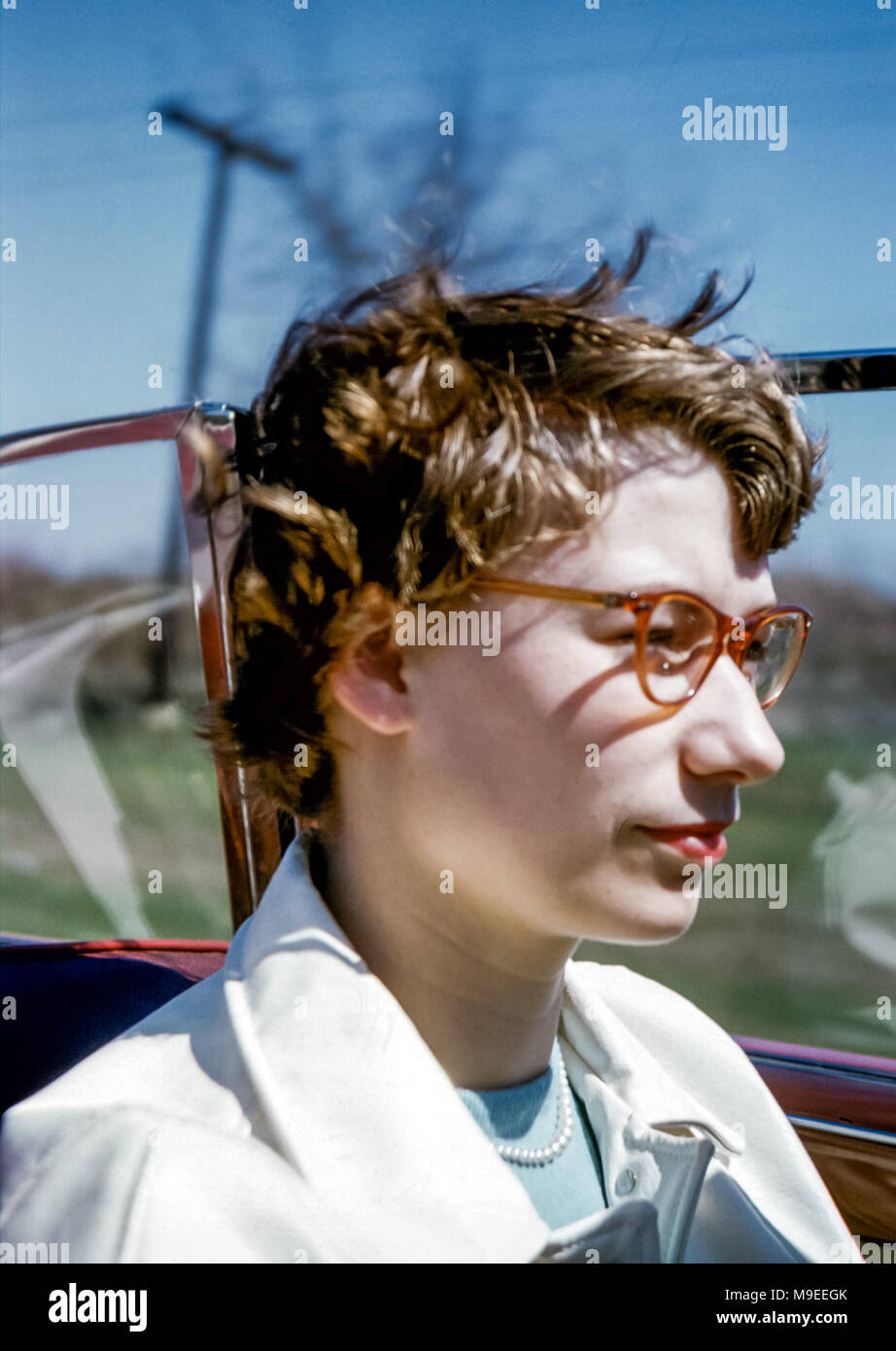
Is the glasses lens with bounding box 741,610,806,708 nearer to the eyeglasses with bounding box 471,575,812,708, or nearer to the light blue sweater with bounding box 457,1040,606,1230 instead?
the eyeglasses with bounding box 471,575,812,708

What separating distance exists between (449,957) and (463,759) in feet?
0.73

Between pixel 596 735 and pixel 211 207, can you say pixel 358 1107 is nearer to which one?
pixel 596 735

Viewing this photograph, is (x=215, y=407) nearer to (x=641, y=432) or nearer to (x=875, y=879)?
(x=641, y=432)

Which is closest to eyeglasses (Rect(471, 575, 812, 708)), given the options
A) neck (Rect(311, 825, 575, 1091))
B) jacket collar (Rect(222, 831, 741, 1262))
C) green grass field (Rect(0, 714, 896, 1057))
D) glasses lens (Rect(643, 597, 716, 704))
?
glasses lens (Rect(643, 597, 716, 704))

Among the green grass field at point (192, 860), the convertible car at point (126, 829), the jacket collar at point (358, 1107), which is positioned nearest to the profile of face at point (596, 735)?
the jacket collar at point (358, 1107)

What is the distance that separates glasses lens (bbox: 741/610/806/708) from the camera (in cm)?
116

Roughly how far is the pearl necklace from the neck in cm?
7

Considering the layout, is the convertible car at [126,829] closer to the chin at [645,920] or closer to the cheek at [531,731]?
the cheek at [531,731]

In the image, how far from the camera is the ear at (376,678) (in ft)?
3.76

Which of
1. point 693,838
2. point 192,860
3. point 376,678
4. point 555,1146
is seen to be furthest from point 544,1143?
point 192,860

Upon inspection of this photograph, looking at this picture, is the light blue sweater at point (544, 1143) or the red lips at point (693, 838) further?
the light blue sweater at point (544, 1143)

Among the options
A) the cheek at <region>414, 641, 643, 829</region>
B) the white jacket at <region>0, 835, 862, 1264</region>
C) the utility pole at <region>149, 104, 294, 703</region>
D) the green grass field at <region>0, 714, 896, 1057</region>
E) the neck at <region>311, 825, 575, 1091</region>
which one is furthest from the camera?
the green grass field at <region>0, 714, 896, 1057</region>
